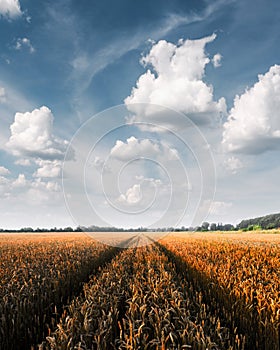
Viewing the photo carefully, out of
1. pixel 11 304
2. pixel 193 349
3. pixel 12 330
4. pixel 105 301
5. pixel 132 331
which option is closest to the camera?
pixel 193 349

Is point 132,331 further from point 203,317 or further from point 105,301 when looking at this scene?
point 105,301

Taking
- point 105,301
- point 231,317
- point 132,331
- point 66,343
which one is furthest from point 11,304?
point 231,317

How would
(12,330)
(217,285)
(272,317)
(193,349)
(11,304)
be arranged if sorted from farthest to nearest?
(217,285)
(11,304)
(12,330)
(272,317)
(193,349)

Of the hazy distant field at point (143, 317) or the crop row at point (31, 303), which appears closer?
the hazy distant field at point (143, 317)

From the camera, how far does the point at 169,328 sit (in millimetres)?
4562

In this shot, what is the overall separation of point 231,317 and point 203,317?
118cm

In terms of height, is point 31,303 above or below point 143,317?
below

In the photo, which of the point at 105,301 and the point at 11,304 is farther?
the point at 11,304

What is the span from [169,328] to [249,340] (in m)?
1.74

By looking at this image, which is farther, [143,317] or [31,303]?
[31,303]

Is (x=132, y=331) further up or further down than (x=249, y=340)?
further up

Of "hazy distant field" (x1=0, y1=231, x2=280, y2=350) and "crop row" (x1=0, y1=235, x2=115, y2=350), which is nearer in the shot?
"hazy distant field" (x1=0, y1=231, x2=280, y2=350)

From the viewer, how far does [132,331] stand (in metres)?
4.48

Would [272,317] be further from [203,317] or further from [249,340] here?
[203,317]
